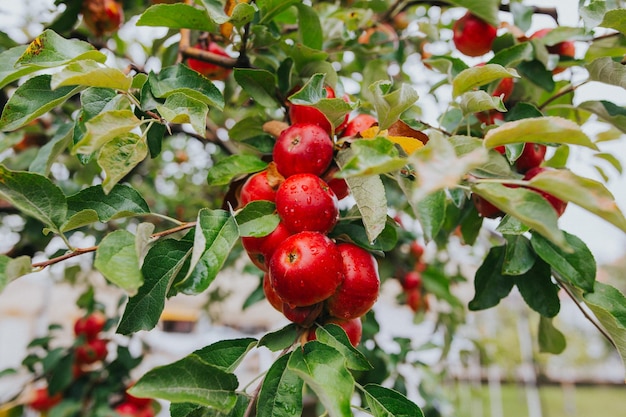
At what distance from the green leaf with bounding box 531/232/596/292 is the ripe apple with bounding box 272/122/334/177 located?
32 cm

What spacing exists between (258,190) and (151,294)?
8.0 inches

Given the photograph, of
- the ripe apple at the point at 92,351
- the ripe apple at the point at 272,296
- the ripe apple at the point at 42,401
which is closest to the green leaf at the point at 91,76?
the ripe apple at the point at 272,296

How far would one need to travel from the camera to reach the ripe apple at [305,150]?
0.63 m

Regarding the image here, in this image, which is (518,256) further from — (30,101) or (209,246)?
(30,101)

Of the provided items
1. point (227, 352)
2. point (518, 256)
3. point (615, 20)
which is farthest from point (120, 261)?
point (615, 20)

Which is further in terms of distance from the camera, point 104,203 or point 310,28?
point 310,28

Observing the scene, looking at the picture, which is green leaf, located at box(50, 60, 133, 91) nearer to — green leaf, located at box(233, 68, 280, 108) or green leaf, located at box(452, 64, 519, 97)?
green leaf, located at box(233, 68, 280, 108)

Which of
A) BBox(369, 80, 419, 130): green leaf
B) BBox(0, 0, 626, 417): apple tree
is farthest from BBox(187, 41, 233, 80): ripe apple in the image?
BBox(369, 80, 419, 130): green leaf

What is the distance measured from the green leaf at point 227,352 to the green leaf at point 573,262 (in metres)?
0.42

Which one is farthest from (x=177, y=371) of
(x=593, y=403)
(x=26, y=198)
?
(x=593, y=403)

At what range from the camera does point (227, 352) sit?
22.7 inches

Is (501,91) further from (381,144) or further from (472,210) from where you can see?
(381,144)

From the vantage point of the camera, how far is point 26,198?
0.52 meters

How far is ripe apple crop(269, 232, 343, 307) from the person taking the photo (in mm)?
550
